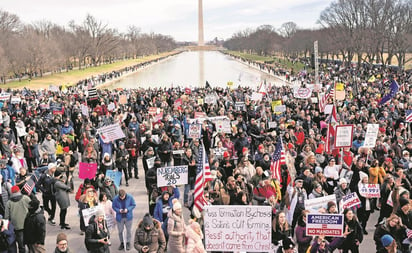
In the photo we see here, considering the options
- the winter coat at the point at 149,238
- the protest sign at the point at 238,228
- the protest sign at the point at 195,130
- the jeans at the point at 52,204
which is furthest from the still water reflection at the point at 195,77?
the protest sign at the point at 238,228

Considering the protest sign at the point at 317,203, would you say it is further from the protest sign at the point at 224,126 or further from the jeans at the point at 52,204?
the protest sign at the point at 224,126

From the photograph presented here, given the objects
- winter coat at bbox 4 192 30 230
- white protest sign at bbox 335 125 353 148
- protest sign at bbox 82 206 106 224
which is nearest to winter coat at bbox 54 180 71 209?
winter coat at bbox 4 192 30 230

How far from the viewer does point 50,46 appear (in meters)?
72.2

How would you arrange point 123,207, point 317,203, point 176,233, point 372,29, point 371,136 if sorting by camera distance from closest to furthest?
point 176,233 < point 317,203 < point 123,207 < point 371,136 < point 372,29

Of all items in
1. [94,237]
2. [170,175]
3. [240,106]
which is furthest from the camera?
[240,106]

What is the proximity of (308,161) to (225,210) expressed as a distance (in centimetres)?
470

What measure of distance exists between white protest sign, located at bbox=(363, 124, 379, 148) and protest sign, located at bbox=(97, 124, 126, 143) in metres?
7.40

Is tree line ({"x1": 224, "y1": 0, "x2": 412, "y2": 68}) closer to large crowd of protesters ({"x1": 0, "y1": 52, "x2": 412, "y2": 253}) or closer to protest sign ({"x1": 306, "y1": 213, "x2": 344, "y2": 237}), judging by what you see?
large crowd of protesters ({"x1": 0, "y1": 52, "x2": 412, "y2": 253})

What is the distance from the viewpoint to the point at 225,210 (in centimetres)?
685

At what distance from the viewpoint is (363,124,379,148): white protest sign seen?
1248cm

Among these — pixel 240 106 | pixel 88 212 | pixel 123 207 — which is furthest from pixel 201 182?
pixel 240 106

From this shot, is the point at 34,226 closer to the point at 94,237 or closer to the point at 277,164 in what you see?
the point at 94,237

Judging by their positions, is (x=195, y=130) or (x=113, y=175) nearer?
(x=113, y=175)

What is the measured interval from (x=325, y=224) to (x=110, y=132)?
341 inches
